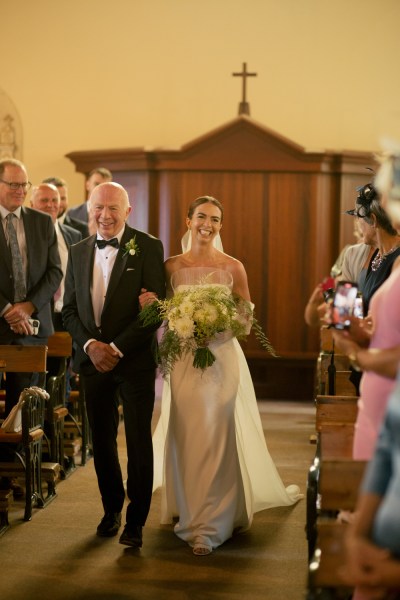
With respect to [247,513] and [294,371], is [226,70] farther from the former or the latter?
[247,513]

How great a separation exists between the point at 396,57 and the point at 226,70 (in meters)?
2.33

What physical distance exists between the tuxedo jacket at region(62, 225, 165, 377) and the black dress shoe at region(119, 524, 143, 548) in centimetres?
89

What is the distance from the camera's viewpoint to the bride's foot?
18.8ft

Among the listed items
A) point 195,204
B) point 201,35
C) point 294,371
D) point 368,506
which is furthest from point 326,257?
point 368,506

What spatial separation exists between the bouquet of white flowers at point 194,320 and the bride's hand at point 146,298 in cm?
4

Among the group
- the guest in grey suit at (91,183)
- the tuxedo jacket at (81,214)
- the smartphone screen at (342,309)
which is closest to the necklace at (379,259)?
the smartphone screen at (342,309)

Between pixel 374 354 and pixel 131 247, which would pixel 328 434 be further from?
pixel 131 247

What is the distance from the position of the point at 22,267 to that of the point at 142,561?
8.77ft

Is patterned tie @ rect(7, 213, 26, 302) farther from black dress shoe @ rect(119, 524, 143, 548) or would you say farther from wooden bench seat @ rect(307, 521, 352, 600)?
wooden bench seat @ rect(307, 521, 352, 600)

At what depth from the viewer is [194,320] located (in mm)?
5766

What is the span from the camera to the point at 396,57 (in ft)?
44.2

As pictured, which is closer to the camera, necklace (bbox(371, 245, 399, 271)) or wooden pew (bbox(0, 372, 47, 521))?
necklace (bbox(371, 245, 399, 271))

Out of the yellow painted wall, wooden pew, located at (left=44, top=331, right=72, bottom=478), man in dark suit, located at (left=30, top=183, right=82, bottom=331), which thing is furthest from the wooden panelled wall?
wooden pew, located at (left=44, top=331, right=72, bottom=478)

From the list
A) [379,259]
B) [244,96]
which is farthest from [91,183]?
[379,259]
